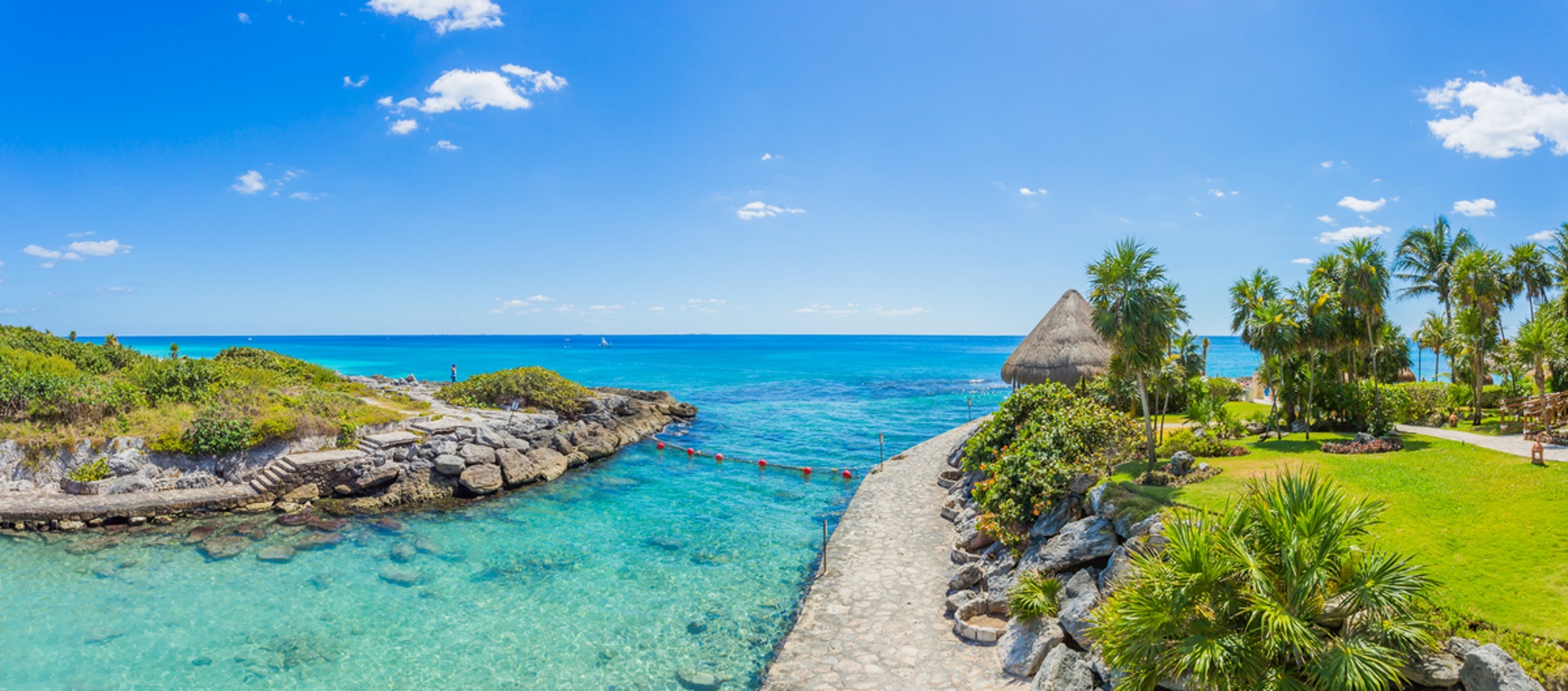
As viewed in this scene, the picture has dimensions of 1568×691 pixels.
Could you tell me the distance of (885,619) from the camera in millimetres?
12945

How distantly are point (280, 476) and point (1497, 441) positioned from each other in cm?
3772

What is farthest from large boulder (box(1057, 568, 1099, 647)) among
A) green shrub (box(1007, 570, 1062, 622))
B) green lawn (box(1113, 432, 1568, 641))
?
green lawn (box(1113, 432, 1568, 641))

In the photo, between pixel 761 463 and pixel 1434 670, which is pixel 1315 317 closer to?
pixel 1434 670

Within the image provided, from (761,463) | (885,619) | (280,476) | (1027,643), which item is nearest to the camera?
(1027,643)

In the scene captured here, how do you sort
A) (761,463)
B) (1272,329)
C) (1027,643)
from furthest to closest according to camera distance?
1. (761,463)
2. (1272,329)
3. (1027,643)

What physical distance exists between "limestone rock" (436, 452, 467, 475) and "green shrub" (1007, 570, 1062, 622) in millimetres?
20652

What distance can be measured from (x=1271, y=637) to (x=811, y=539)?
13.4 m

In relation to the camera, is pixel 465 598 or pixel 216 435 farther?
pixel 216 435

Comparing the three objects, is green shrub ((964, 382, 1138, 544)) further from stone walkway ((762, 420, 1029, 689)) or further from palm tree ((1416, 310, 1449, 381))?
palm tree ((1416, 310, 1449, 381))

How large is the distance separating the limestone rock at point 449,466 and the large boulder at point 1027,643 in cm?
2078

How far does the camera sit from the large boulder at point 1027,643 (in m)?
10.3

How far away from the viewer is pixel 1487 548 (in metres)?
9.31

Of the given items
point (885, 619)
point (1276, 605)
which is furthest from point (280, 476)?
point (1276, 605)

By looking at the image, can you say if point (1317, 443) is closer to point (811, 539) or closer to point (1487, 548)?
point (1487, 548)
